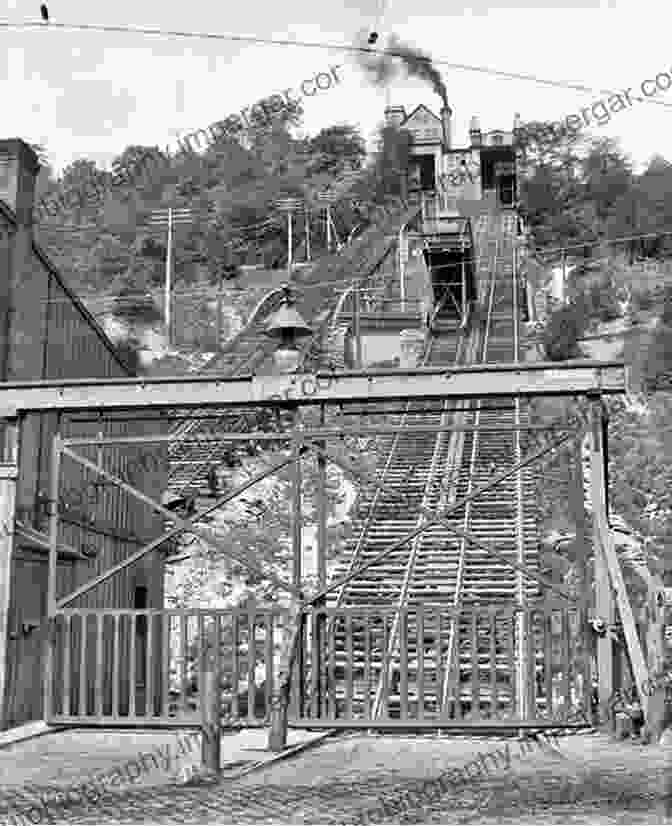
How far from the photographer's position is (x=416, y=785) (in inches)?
287

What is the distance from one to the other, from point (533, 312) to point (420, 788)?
43.3m

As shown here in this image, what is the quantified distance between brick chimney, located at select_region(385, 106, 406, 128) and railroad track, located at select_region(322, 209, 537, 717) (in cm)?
6907

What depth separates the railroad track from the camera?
12.8 metres

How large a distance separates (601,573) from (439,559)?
9.28 metres

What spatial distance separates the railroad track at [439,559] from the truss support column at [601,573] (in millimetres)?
1027

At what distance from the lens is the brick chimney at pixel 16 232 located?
13.4 m

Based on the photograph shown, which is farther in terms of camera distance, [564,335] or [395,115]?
[395,115]

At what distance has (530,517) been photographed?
68.2 ft

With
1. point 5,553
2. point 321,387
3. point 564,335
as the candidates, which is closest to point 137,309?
point 564,335

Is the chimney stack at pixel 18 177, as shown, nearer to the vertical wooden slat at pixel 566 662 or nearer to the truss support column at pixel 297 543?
the truss support column at pixel 297 543

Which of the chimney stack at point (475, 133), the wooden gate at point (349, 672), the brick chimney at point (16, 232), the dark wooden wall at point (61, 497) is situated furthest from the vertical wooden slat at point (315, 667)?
the chimney stack at point (475, 133)

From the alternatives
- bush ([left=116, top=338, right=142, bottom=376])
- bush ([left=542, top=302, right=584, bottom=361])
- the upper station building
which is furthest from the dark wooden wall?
the upper station building

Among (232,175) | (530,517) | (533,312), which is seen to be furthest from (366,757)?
(232,175)

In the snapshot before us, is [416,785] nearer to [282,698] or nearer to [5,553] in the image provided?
[282,698]
